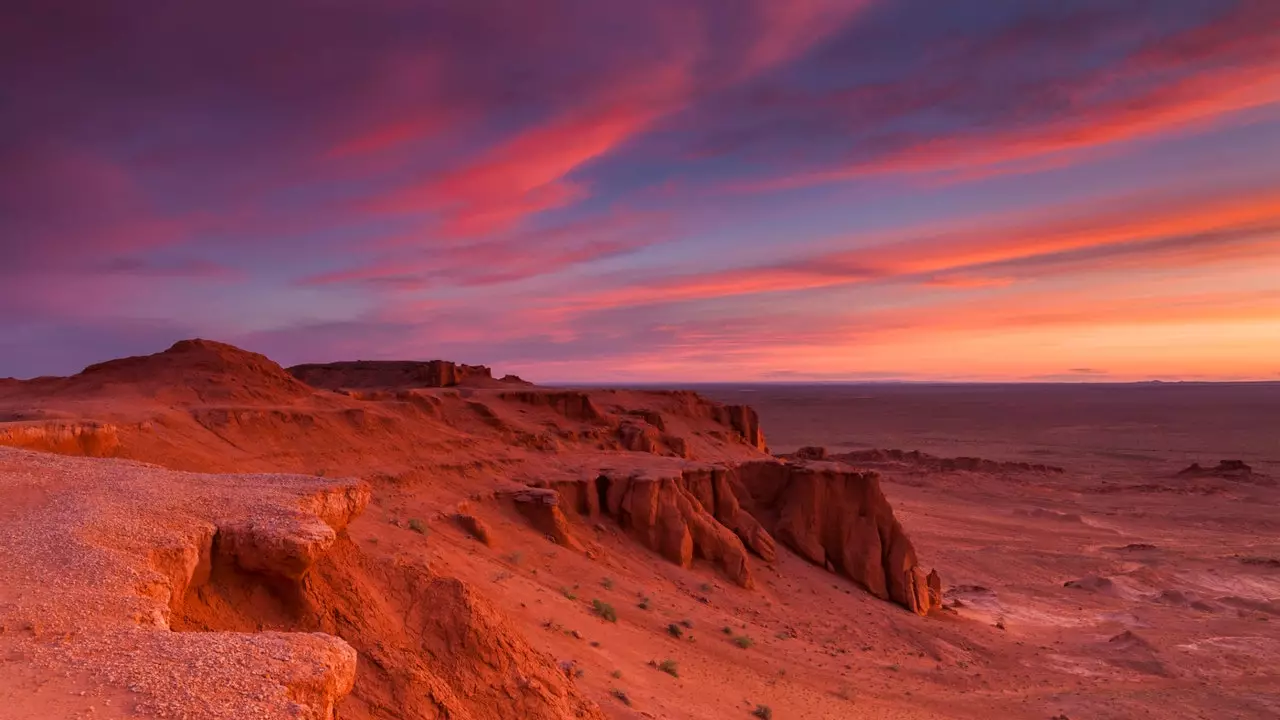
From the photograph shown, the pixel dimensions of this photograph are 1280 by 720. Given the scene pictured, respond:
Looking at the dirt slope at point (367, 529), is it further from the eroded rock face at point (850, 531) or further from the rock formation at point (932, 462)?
the rock formation at point (932, 462)

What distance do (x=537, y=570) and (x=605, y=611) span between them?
2.36 meters

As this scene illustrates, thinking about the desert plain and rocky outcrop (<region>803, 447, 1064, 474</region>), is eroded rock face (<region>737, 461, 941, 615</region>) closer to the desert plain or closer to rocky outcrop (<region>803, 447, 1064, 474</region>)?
the desert plain

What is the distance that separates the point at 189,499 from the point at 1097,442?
9533cm

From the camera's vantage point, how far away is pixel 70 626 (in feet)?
17.2

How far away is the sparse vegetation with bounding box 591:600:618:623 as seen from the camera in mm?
14914

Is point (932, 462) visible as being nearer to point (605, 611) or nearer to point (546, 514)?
point (546, 514)

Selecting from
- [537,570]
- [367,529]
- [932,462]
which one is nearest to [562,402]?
[537,570]

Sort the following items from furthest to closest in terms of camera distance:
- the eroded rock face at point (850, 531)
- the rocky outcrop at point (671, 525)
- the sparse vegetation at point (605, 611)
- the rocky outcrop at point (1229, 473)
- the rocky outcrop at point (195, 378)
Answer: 1. the rocky outcrop at point (1229, 473)
2. the eroded rock face at point (850, 531)
3. the rocky outcrop at point (671, 525)
4. the rocky outcrop at point (195, 378)
5. the sparse vegetation at point (605, 611)

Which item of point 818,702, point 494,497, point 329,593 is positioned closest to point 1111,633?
point 818,702

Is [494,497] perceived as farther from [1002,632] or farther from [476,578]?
[1002,632]

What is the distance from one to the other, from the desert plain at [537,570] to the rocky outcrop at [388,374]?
29 centimetres

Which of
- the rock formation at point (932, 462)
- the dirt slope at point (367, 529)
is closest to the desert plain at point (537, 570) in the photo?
the dirt slope at point (367, 529)

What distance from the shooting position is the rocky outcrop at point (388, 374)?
42594 mm

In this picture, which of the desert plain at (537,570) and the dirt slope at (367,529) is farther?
the desert plain at (537,570)
